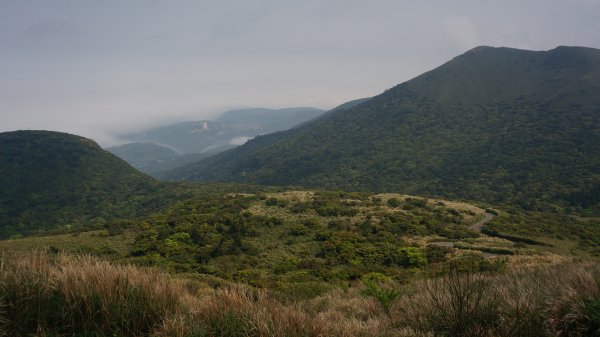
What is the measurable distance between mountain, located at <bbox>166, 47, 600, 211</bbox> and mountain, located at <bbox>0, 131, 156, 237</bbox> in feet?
190

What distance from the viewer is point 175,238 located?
29.2 metres

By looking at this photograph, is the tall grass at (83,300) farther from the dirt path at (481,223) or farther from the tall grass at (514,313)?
the dirt path at (481,223)

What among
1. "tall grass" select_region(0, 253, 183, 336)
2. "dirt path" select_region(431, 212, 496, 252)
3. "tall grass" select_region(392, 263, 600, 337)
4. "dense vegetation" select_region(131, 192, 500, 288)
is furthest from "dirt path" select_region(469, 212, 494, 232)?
"tall grass" select_region(0, 253, 183, 336)

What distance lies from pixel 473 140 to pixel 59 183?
12905cm

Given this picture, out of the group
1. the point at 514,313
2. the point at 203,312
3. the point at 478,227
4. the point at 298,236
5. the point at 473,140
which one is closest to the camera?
the point at 514,313

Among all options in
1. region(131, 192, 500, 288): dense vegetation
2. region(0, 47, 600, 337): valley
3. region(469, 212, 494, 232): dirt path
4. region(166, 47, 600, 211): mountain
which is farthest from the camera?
region(166, 47, 600, 211): mountain

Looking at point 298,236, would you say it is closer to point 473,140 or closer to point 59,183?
point 59,183

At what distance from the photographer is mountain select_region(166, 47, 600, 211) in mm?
81606

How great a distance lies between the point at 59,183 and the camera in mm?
85250

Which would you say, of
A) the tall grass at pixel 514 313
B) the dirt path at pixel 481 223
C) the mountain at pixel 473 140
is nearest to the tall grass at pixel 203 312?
the tall grass at pixel 514 313

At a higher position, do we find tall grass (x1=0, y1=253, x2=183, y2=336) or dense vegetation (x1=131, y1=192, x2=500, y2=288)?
tall grass (x1=0, y1=253, x2=183, y2=336)

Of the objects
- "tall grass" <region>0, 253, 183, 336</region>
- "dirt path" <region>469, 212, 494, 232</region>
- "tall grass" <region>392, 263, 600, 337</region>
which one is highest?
"tall grass" <region>0, 253, 183, 336</region>

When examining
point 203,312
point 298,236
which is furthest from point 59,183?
point 203,312

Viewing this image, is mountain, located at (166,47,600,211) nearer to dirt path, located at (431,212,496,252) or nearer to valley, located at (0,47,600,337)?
valley, located at (0,47,600,337)
